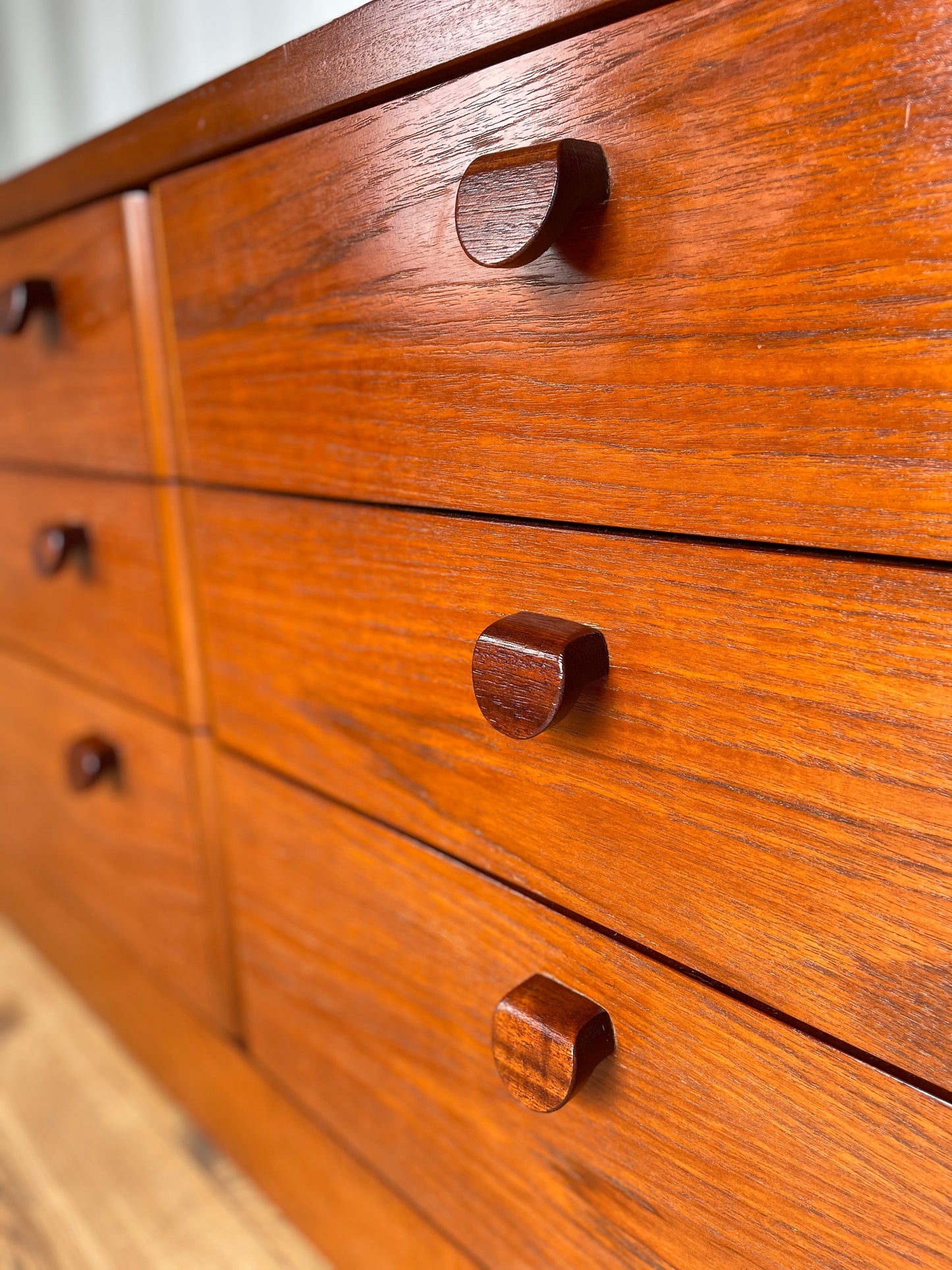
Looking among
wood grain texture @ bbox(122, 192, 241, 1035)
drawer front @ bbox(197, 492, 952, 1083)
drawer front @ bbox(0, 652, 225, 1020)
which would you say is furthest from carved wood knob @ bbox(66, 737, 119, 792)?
drawer front @ bbox(197, 492, 952, 1083)

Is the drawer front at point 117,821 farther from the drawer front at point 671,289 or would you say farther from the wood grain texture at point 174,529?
the drawer front at point 671,289

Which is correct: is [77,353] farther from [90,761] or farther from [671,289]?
[671,289]

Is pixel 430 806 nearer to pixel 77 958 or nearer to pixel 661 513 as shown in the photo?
pixel 661 513

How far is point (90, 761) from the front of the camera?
71 cm

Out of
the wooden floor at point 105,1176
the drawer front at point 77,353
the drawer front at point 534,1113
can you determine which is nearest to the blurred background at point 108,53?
the drawer front at point 77,353

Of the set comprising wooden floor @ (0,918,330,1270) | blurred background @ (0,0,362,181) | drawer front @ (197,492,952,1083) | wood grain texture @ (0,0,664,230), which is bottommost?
wooden floor @ (0,918,330,1270)

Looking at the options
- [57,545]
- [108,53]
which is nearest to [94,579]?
[57,545]

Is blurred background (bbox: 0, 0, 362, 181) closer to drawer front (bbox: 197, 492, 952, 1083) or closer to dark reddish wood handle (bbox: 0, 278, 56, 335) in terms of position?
dark reddish wood handle (bbox: 0, 278, 56, 335)

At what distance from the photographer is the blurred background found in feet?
2.83

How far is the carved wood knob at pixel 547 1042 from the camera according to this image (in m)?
0.39

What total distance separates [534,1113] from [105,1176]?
0.46 meters

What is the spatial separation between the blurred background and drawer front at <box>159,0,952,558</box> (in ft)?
1.38

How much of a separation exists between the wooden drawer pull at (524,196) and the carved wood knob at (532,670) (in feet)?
0.43

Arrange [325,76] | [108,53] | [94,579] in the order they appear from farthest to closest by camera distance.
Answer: [108,53]
[94,579]
[325,76]
